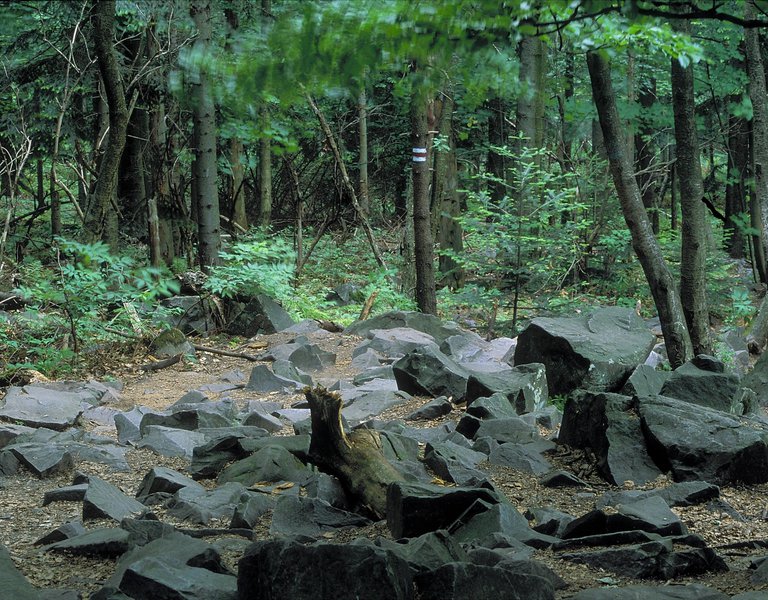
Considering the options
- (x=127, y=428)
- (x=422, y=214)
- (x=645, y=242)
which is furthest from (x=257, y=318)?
(x=645, y=242)

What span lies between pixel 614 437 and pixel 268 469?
216 centimetres

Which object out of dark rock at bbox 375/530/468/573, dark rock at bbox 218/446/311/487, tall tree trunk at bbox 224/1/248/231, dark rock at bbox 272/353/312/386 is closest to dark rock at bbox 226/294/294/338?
dark rock at bbox 272/353/312/386

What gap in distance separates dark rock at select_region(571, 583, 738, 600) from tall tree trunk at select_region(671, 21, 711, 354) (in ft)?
18.6

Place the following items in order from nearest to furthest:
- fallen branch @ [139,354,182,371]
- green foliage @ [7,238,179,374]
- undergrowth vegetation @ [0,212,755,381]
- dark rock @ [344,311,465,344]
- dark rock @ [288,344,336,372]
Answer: green foliage @ [7,238,179,374]
undergrowth vegetation @ [0,212,755,381]
dark rock @ [288,344,336,372]
fallen branch @ [139,354,182,371]
dark rock @ [344,311,465,344]

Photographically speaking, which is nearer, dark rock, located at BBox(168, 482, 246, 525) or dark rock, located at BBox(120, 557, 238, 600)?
dark rock, located at BBox(120, 557, 238, 600)

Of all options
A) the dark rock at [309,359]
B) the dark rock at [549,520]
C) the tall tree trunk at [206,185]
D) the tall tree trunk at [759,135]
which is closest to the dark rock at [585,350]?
the dark rock at [309,359]

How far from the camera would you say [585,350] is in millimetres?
7707

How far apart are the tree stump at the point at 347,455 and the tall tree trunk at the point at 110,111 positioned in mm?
6398

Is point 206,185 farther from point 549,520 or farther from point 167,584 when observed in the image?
point 167,584

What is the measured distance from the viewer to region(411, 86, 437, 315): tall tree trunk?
1170 centimetres

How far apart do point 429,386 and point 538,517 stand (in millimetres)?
3424

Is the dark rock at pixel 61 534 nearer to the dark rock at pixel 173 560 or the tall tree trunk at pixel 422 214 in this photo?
the dark rock at pixel 173 560

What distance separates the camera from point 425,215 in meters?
12.0

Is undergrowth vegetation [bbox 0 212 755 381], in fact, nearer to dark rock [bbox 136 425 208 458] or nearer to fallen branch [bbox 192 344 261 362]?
fallen branch [bbox 192 344 261 362]
